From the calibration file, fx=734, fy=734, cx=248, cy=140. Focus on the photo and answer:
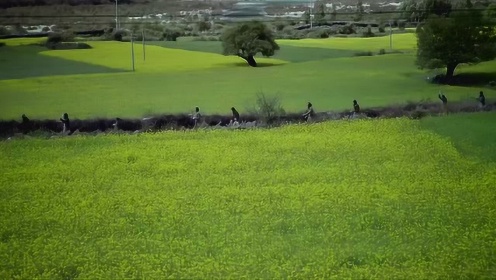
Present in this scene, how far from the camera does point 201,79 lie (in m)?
6.12

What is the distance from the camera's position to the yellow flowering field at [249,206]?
4359mm

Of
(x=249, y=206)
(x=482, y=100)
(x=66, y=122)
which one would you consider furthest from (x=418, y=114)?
(x=66, y=122)

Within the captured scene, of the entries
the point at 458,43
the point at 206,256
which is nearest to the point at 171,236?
the point at 206,256

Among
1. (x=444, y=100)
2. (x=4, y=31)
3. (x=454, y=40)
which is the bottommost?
(x=444, y=100)

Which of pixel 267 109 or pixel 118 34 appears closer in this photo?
pixel 118 34

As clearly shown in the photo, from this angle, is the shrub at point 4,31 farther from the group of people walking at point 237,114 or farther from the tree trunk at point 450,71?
the tree trunk at point 450,71

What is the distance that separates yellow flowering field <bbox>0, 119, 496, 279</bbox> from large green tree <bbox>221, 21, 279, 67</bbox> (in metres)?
0.73

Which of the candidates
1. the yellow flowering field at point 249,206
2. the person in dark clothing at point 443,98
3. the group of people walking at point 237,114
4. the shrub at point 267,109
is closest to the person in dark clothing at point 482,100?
the group of people walking at point 237,114

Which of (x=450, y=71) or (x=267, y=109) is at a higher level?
(x=450, y=71)

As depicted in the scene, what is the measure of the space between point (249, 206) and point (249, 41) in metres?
1.72

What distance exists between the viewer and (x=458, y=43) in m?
6.18

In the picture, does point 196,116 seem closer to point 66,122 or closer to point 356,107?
point 66,122

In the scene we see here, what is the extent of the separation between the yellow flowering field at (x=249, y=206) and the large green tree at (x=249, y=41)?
73cm

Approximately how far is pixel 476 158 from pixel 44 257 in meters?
3.24
